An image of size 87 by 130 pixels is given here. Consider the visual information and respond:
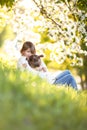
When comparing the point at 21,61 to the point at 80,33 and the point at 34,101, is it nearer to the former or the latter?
the point at 80,33

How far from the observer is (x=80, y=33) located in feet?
36.4

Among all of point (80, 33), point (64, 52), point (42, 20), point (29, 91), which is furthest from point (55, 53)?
point (29, 91)

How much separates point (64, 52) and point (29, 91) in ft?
33.8

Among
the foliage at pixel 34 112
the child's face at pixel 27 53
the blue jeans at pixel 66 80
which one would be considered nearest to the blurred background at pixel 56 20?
the child's face at pixel 27 53

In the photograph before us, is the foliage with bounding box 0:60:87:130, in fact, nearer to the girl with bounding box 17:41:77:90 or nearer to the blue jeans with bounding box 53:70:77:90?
the girl with bounding box 17:41:77:90

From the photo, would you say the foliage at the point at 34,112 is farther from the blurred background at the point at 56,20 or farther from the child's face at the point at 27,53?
the blurred background at the point at 56,20

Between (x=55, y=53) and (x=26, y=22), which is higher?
(x=26, y=22)

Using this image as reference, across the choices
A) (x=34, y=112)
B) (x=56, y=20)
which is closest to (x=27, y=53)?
(x=56, y=20)

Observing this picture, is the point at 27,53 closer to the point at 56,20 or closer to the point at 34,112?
the point at 56,20

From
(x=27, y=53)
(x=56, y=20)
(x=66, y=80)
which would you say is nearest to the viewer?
(x=66, y=80)

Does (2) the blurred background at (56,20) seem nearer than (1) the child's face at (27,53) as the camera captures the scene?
No

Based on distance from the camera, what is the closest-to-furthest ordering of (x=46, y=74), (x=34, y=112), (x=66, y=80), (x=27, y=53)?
(x=34, y=112)
(x=66, y=80)
(x=46, y=74)
(x=27, y=53)

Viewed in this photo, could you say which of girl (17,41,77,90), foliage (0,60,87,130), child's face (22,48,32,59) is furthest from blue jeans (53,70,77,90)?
foliage (0,60,87,130)

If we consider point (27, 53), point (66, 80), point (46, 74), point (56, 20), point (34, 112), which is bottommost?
point (66, 80)
